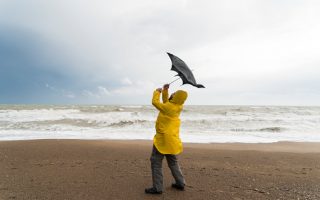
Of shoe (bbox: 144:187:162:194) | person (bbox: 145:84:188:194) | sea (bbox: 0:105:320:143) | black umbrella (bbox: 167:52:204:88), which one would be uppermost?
black umbrella (bbox: 167:52:204:88)

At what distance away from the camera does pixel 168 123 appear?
15.4ft

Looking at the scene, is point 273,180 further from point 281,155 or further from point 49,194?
point 49,194

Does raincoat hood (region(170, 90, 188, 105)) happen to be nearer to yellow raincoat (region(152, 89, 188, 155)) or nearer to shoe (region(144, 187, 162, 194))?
yellow raincoat (region(152, 89, 188, 155))

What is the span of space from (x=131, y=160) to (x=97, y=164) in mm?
874

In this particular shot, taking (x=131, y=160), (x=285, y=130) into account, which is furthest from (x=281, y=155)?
(x=285, y=130)

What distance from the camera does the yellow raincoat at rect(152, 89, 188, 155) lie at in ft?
15.2

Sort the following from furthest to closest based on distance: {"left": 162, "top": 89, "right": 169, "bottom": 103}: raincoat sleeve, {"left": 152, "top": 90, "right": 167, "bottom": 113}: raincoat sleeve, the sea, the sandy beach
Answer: the sea → {"left": 162, "top": 89, "right": 169, "bottom": 103}: raincoat sleeve → the sandy beach → {"left": 152, "top": 90, "right": 167, "bottom": 113}: raincoat sleeve

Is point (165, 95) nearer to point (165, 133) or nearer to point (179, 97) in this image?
point (179, 97)

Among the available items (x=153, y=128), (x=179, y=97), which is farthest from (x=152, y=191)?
(x=153, y=128)

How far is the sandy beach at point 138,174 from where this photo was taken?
15.5ft

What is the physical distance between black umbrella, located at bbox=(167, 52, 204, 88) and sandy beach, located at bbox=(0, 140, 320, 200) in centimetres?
178

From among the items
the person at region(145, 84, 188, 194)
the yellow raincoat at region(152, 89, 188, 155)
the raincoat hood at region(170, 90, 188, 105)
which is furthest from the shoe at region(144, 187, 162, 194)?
the raincoat hood at region(170, 90, 188, 105)

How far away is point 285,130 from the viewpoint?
18594mm

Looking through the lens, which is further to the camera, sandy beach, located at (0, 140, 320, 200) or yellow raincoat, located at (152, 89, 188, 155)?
sandy beach, located at (0, 140, 320, 200)
